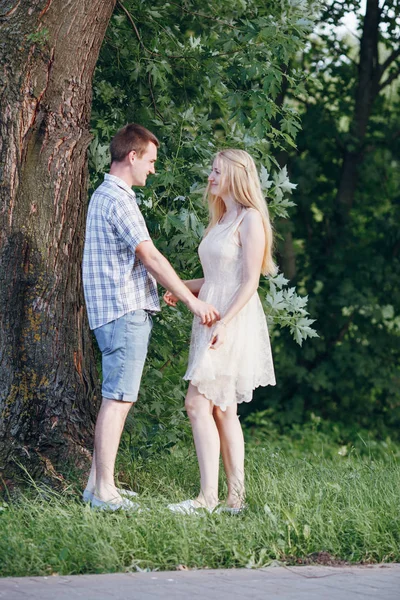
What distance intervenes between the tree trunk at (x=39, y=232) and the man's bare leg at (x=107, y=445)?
597 mm

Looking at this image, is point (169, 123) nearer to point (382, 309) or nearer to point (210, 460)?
point (210, 460)

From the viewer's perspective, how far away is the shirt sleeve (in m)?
5.49

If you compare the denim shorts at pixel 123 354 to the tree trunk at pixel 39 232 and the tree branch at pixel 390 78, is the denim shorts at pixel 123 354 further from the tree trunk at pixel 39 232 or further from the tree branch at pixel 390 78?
the tree branch at pixel 390 78

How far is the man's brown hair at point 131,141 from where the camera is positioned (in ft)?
18.5

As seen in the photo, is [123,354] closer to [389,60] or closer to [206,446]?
[206,446]

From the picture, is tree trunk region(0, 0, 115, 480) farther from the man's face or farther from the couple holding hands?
the man's face

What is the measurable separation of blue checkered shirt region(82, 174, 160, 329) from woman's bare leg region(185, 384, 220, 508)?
666 mm

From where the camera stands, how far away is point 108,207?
5.54 meters

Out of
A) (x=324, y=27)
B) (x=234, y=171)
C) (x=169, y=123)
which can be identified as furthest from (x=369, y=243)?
(x=234, y=171)

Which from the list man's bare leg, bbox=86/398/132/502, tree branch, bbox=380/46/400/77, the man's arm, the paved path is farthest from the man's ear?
tree branch, bbox=380/46/400/77

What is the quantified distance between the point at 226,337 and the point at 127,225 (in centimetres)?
89

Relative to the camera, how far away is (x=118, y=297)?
18.2ft

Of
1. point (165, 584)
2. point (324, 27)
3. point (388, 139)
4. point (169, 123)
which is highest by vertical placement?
point (324, 27)

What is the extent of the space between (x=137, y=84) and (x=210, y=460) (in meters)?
3.28
